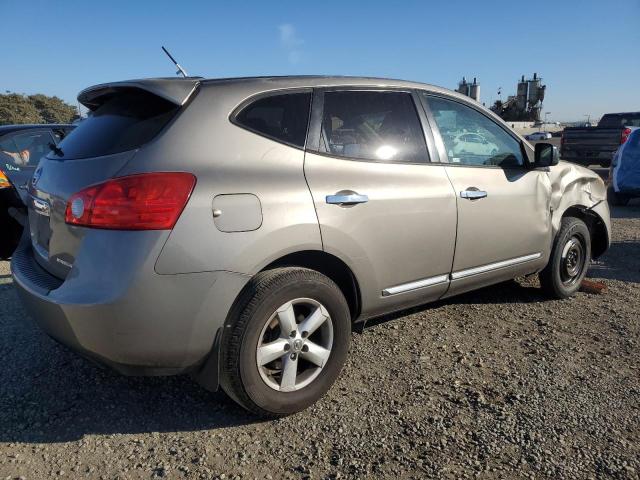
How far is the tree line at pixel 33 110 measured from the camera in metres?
34.5

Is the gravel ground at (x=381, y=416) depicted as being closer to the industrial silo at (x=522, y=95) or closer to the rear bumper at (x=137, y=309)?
the rear bumper at (x=137, y=309)

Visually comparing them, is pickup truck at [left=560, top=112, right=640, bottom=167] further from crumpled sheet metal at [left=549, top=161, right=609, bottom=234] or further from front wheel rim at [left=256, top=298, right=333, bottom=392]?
front wheel rim at [left=256, top=298, right=333, bottom=392]

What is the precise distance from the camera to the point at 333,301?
2717mm

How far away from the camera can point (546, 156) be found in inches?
153

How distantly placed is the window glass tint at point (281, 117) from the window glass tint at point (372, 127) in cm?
14

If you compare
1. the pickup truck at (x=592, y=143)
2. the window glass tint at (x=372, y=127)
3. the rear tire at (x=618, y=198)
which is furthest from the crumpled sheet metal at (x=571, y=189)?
the pickup truck at (x=592, y=143)

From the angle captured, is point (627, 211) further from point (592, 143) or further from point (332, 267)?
point (332, 267)

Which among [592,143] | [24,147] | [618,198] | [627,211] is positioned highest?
[24,147]

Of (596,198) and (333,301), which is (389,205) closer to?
(333,301)

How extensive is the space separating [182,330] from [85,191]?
0.76 meters

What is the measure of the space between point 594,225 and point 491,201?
202 cm

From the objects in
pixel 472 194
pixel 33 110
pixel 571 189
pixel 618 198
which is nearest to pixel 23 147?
pixel 472 194

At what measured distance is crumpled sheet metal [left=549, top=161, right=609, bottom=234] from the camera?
418 centimetres

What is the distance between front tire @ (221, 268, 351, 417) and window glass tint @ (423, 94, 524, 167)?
1.46m
